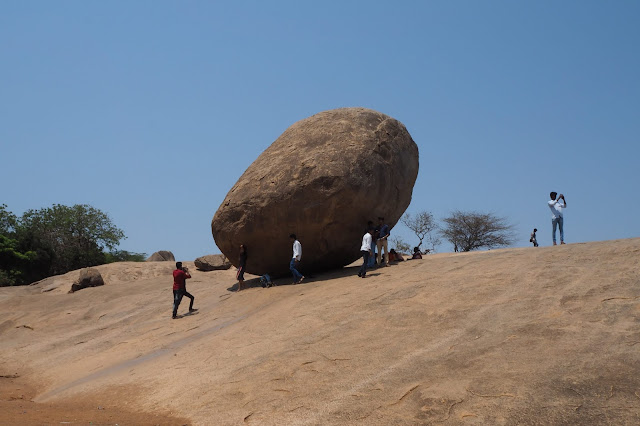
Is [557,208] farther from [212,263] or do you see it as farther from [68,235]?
[68,235]

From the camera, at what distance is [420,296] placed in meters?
8.55

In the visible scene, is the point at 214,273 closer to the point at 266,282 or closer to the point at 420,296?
the point at 266,282

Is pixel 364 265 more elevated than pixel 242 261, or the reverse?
pixel 242 261

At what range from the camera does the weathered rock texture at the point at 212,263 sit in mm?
18991

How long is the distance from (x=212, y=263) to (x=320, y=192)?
330 inches

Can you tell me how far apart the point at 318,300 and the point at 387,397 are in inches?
170

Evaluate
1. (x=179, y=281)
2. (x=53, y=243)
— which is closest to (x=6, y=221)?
(x=53, y=243)

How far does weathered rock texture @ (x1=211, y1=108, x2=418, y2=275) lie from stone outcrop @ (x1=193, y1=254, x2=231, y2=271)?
226 inches

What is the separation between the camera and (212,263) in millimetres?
19016

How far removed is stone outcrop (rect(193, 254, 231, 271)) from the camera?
62.3ft

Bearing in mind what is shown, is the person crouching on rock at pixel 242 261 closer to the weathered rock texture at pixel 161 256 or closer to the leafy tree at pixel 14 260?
the weathered rock texture at pixel 161 256

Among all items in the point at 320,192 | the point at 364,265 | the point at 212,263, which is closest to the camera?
the point at 364,265

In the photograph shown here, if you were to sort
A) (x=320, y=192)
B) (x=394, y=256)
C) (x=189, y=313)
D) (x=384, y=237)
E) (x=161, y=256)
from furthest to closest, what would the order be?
(x=161, y=256)
(x=394, y=256)
(x=189, y=313)
(x=384, y=237)
(x=320, y=192)

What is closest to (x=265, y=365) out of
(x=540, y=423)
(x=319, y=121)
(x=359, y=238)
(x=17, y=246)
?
(x=540, y=423)
